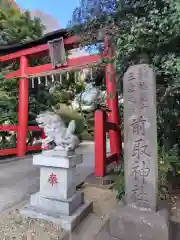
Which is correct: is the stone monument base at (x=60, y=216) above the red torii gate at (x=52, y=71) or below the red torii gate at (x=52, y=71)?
below

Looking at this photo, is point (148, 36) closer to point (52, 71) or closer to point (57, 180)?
point (57, 180)

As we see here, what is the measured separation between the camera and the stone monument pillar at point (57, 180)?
103 inches

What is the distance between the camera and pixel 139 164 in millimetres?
A: 2316

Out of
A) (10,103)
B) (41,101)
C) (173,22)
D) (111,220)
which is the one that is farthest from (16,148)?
(173,22)

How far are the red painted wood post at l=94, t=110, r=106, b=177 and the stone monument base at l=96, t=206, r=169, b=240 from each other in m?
2.10

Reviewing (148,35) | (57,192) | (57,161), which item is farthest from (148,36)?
(57,192)

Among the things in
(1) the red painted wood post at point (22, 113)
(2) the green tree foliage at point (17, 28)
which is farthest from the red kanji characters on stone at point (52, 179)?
(2) the green tree foliage at point (17, 28)

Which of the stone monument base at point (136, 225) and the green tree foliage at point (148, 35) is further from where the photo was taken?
the green tree foliage at point (148, 35)

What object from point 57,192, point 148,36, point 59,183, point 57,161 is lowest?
A: point 57,192

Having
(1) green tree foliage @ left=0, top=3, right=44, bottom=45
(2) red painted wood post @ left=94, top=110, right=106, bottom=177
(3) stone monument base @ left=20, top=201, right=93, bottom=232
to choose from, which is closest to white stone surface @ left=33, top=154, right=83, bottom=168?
(3) stone monument base @ left=20, top=201, right=93, bottom=232

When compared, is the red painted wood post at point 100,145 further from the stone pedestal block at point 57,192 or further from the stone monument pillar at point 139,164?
the stone monument pillar at point 139,164

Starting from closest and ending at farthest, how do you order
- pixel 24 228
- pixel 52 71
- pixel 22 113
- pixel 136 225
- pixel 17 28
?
pixel 136 225
pixel 24 228
pixel 52 71
pixel 22 113
pixel 17 28

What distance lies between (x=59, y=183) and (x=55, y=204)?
0.25 m

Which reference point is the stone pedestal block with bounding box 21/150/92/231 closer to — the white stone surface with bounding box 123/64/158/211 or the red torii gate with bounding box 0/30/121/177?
the white stone surface with bounding box 123/64/158/211
